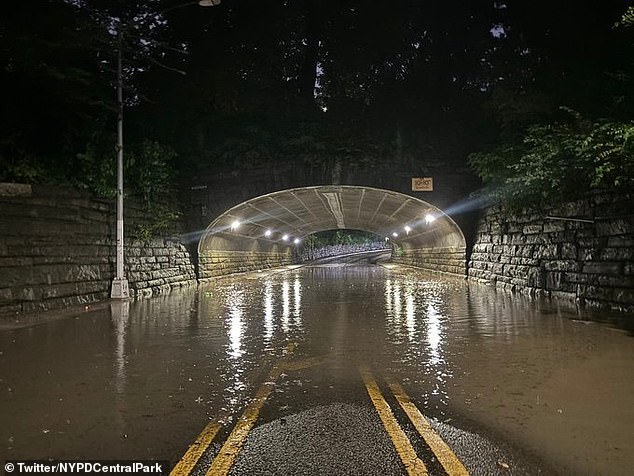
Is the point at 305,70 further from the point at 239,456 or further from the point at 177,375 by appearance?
the point at 239,456

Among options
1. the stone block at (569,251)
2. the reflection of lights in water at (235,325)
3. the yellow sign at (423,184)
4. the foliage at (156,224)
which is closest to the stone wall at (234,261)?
the foliage at (156,224)

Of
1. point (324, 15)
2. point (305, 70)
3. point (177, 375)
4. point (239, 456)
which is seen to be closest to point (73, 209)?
point (177, 375)

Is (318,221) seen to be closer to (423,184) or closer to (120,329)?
(423,184)

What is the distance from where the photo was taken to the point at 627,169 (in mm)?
11211

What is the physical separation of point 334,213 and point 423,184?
567 inches

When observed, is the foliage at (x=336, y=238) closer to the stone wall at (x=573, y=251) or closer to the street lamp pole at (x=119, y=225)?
the stone wall at (x=573, y=251)

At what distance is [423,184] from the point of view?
2148 cm

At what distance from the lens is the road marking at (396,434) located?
11.8 ft

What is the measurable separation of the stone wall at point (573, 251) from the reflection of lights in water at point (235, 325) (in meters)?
8.34

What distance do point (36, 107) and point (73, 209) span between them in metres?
2.89

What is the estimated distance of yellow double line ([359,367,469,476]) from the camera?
3600mm

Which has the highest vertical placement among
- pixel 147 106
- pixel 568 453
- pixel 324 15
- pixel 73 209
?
pixel 324 15

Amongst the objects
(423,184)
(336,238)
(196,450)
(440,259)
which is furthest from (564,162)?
(336,238)

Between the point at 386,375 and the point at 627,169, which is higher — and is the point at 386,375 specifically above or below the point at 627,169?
below
